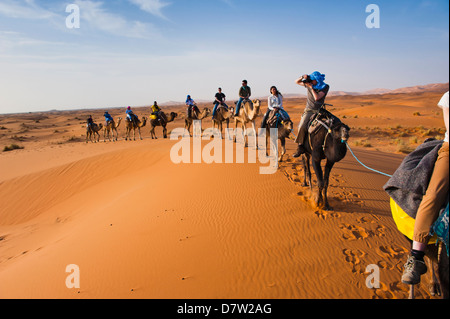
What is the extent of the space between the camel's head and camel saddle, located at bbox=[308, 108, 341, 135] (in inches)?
6.1

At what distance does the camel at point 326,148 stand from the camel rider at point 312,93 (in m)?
0.20

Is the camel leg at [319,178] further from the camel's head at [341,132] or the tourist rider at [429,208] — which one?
the tourist rider at [429,208]

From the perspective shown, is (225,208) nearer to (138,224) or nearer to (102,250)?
(138,224)

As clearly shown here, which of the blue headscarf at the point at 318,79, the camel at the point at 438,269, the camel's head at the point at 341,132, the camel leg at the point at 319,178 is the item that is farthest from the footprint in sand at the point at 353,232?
the blue headscarf at the point at 318,79

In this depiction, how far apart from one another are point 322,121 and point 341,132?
2.44ft

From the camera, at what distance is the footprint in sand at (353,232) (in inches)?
193

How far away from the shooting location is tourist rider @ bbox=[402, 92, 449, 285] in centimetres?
261

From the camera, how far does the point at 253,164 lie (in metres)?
9.47

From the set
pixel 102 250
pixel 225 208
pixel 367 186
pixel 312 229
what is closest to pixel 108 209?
pixel 102 250

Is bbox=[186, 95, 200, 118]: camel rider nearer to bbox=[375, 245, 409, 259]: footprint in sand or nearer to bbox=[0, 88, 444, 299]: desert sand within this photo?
bbox=[0, 88, 444, 299]: desert sand

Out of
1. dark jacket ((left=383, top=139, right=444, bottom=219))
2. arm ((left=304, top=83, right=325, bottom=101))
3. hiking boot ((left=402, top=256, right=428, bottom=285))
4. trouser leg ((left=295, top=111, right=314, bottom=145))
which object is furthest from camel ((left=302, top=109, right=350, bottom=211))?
hiking boot ((left=402, top=256, right=428, bottom=285))

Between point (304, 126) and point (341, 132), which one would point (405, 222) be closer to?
point (341, 132)
